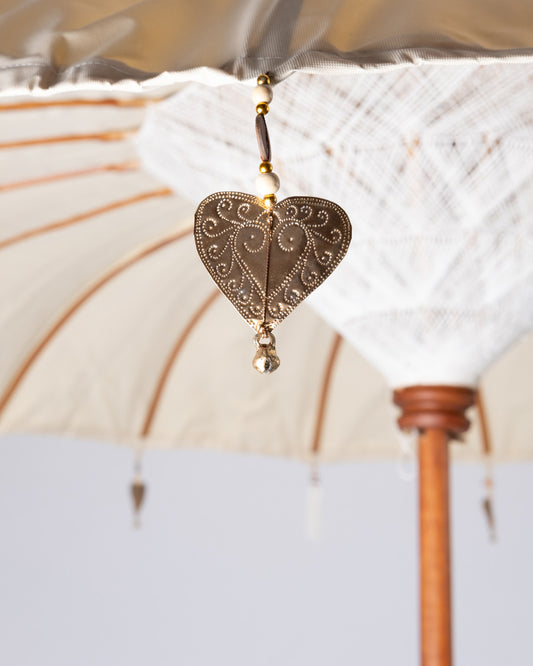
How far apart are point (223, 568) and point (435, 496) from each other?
2494 mm

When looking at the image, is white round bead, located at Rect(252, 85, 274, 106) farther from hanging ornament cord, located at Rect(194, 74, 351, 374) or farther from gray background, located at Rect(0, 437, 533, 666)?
gray background, located at Rect(0, 437, 533, 666)

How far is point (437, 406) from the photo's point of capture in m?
2.05

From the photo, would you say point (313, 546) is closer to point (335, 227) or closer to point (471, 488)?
point (471, 488)

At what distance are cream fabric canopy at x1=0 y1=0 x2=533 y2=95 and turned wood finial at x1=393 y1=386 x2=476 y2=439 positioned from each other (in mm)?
1172

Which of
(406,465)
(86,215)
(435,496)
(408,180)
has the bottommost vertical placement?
(435,496)

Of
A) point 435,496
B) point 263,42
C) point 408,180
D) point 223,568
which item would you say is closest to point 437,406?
point 435,496

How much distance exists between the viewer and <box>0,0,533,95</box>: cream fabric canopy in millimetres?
944

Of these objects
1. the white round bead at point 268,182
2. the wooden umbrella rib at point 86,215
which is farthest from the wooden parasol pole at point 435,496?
the white round bead at point 268,182

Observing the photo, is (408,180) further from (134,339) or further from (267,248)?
(134,339)

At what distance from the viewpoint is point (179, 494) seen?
446 cm

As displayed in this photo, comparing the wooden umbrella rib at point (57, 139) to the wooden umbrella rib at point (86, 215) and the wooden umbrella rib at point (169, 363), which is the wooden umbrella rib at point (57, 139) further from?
the wooden umbrella rib at point (169, 363)

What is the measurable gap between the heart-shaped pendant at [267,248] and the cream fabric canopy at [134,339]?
2.77 ft

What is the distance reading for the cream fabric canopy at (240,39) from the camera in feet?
3.10

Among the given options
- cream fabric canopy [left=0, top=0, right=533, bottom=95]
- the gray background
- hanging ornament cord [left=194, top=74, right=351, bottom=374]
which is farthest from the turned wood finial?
the gray background
